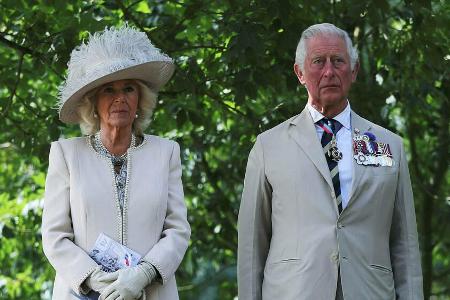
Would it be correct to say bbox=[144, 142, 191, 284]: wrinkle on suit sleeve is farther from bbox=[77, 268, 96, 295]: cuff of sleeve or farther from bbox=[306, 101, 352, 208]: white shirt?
bbox=[306, 101, 352, 208]: white shirt

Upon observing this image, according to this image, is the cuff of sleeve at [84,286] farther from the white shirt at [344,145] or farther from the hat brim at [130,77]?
the white shirt at [344,145]

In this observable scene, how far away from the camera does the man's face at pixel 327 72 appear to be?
566 centimetres

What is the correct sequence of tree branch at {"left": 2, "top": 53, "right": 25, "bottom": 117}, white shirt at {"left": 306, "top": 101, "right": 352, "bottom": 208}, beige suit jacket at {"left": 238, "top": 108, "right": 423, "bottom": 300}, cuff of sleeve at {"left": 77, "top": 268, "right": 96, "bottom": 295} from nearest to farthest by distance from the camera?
cuff of sleeve at {"left": 77, "top": 268, "right": 96, "bottom": 295} < beige suit jacket at {"left": 238, "top": 108, "right": 423, "bottom": 300} < white shirt at {"left": 306, "top": 101, "right": 352, "bottom": 208} < tree branch at {"left": 2, "top": 53, "right": 25, "bottom": 117}

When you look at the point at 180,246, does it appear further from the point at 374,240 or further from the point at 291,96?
the point at 291,96

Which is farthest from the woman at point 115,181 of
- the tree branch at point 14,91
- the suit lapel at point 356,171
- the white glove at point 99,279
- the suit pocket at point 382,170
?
the tree branch at point 14,91

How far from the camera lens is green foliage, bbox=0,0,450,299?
8.17 meters

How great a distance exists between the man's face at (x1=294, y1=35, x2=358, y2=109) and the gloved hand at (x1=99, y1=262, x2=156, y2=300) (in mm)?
1113

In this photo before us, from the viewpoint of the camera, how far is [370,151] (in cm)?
566

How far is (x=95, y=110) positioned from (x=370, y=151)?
1242 millimetres

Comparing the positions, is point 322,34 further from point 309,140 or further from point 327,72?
point 309,140


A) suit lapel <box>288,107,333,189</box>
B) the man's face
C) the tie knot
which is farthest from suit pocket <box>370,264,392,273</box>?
the man's face

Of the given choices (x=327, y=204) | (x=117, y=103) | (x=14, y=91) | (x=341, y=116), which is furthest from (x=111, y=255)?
(x=14, y=91)

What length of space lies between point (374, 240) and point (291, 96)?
367 centimetres

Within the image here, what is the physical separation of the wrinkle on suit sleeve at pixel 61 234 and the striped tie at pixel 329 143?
1110 millimetres
